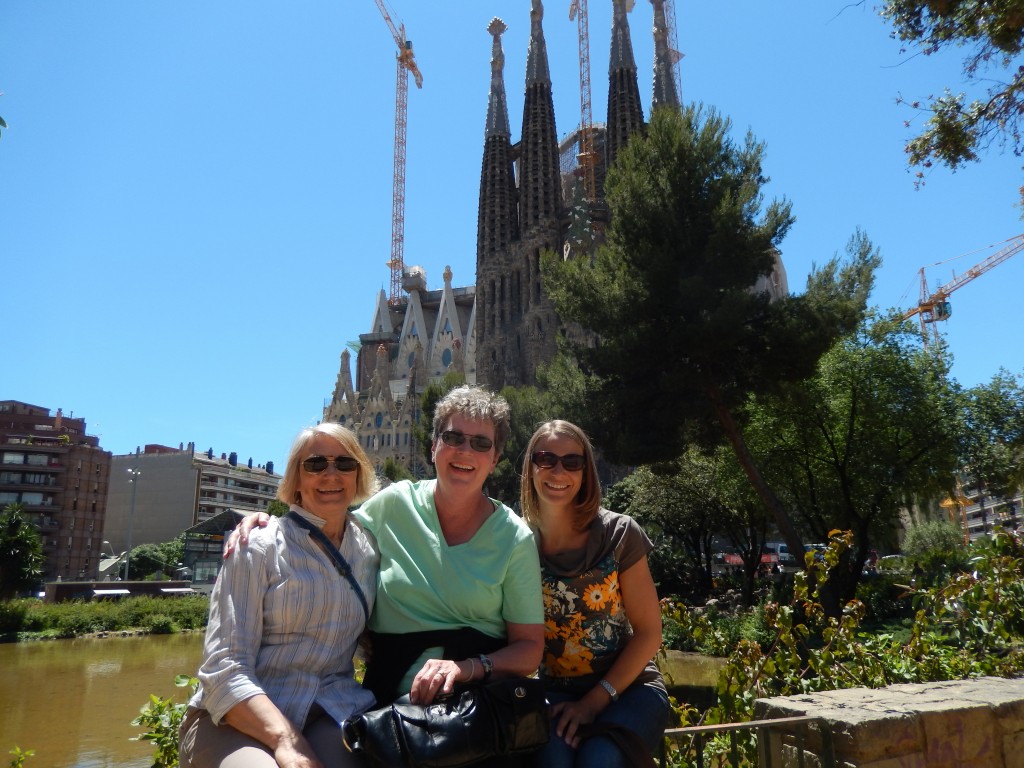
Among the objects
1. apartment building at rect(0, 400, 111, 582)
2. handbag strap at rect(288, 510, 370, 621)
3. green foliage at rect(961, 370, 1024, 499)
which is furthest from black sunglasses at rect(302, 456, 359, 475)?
apartment building at rect(0, 400, 111, 582)

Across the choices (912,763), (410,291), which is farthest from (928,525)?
(410,291)

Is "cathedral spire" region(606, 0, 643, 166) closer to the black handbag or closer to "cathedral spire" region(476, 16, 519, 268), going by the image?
"cathedral spire" region(476, 16, 519, 268)

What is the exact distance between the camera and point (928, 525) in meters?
36.4

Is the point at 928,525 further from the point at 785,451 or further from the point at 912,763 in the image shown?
the point at 912,763

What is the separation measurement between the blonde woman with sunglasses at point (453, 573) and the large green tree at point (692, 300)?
29.1 ft

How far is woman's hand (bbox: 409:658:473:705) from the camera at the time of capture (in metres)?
1.88

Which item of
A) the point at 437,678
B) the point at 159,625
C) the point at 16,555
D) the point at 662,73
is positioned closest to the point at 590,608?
the point at 437,678

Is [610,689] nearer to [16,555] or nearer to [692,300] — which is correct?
[692,300]

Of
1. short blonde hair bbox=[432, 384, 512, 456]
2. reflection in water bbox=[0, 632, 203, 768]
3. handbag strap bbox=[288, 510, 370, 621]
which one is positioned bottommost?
reflection in water bbox=[0, 632, 203, 768]

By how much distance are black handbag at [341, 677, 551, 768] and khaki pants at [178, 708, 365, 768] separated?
0.07m

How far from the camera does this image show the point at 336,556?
2.22 metres

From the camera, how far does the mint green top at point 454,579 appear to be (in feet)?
7.08

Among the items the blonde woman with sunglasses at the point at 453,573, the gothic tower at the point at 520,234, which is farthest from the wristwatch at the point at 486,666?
the gothic tower at the point at 520,234

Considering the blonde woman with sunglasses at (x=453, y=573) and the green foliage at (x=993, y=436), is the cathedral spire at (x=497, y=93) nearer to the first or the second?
the green foliage at (x=993, y=436)
